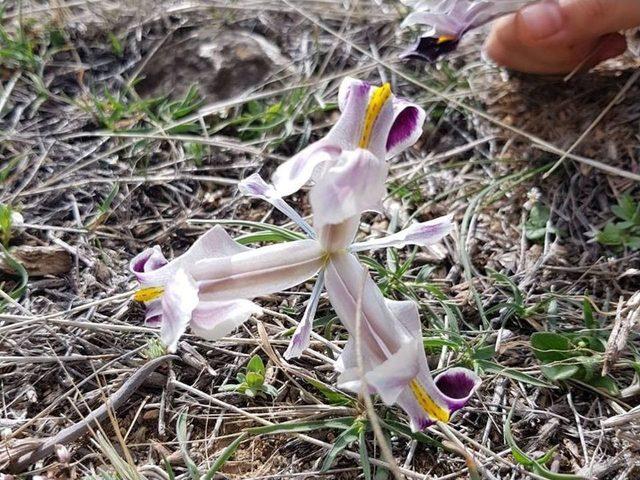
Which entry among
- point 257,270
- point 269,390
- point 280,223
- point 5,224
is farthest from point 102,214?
point 257,270

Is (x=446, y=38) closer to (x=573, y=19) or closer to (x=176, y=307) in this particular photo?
(x=573, y=19)

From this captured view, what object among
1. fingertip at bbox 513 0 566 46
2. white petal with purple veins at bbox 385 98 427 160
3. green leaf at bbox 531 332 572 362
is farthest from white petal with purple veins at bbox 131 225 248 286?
fingertip at bbox 513 0 566 46

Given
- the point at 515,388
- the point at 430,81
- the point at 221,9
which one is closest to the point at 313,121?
the point at 430,81

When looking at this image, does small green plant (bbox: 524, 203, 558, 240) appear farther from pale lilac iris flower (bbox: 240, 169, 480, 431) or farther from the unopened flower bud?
the unopened flower bud

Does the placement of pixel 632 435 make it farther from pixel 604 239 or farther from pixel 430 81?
pixel 430 81

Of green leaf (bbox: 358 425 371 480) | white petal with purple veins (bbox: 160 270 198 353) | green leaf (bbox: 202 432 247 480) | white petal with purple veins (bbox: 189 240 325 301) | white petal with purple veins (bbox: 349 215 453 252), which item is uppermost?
white petal with purple veins (bbox: 160 270 198 353)

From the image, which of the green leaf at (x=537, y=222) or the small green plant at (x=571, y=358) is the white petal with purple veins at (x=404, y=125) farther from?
the green leaf at (x=537, y=222)
